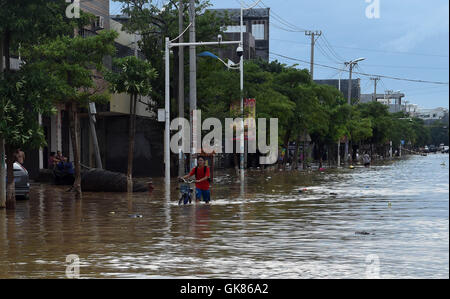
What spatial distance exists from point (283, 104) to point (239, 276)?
155 ft

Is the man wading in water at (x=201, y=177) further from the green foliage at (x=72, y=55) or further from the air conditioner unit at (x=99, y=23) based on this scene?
the air conditioner unit at (x=99, y=23)

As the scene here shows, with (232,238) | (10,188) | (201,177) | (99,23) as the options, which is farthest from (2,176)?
(99,23)

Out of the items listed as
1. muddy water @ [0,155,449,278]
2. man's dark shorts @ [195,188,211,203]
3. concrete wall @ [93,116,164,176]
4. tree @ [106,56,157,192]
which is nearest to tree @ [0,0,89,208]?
muddy water @ [0,155,449,278]

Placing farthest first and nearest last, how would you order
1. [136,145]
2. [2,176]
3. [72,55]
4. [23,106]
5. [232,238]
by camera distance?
[136,145] → [72,55] → [2,176] → [23,106] → [232,238]

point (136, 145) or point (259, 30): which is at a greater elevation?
point (259, 30)

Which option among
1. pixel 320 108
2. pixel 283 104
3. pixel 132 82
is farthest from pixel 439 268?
pixel 320 108

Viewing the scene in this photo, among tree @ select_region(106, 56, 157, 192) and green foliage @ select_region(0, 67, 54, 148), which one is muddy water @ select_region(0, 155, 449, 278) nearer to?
green foliage @ select_region(0, 67, 54, 148)

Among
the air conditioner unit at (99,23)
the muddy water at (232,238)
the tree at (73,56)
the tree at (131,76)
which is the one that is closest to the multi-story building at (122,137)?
the air conditioner unit at (99,23)

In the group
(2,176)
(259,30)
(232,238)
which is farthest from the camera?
(259,30)

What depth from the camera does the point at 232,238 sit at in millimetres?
15242

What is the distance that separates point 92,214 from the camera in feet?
70.8

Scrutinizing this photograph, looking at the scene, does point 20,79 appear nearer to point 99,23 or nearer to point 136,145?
point 99,23

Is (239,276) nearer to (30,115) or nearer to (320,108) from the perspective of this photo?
(30,115)

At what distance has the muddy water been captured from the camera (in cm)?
1120
